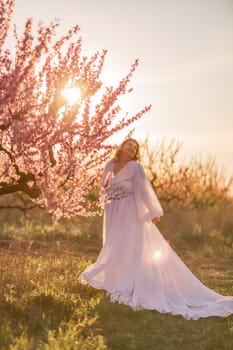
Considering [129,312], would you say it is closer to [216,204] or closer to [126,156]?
[126,156]

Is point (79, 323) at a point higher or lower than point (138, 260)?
lower

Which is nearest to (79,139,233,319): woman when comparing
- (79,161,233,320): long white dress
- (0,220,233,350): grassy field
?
(79,161,233,320): long white dress

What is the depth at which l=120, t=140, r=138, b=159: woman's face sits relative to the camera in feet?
28.4

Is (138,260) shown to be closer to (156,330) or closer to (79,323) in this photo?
(156,330)

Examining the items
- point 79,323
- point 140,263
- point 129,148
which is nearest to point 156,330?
point 79,323

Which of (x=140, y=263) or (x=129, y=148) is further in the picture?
(x=129, y=148)

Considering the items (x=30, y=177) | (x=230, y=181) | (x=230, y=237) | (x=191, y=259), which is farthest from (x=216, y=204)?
(x=30, y=177)

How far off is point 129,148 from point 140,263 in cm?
173

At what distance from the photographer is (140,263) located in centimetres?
855

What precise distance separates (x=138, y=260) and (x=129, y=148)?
1688mm

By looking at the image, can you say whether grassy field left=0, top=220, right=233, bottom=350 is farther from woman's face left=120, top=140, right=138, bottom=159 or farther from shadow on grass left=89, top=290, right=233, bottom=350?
woman's face left=120, top=140, right=138, bottom=159

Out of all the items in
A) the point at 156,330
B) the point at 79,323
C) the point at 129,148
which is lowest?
the point at 156,330

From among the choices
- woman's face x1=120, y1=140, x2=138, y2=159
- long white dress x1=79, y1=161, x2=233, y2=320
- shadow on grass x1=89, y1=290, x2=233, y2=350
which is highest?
woman's face x1=120, y1=140, x2=138, y2=159

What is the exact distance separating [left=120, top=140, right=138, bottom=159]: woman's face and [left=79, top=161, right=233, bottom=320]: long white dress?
0.14 metres
